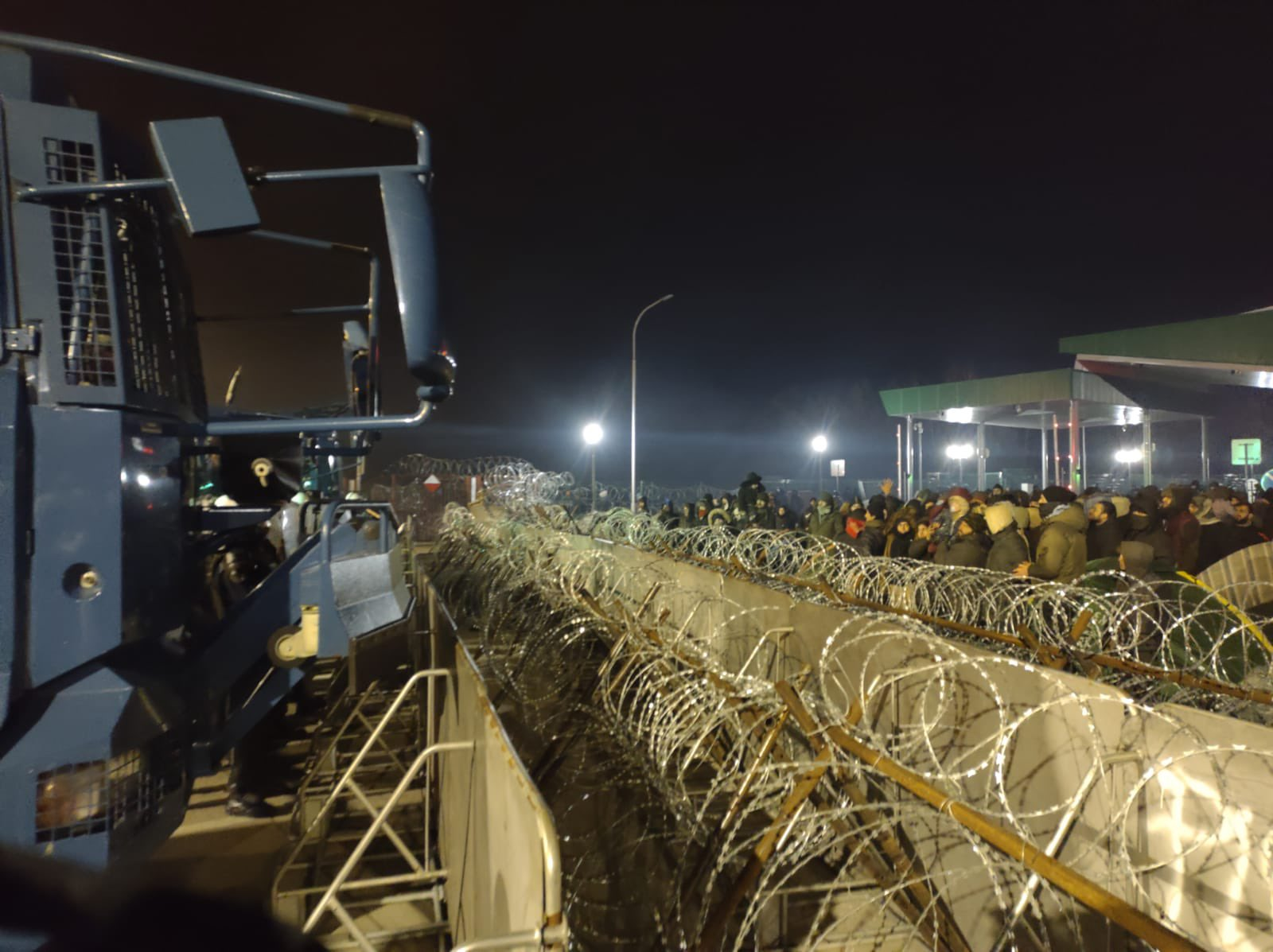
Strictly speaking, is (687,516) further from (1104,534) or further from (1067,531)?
(1067,531)

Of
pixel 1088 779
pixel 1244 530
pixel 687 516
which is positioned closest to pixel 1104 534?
pixel 1244 530

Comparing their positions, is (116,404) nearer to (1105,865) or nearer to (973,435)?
(1105,865)

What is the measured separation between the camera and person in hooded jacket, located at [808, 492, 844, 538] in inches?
441

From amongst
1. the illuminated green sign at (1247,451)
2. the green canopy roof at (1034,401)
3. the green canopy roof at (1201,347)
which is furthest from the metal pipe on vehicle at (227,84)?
the illuminated green sign at (1247,451)

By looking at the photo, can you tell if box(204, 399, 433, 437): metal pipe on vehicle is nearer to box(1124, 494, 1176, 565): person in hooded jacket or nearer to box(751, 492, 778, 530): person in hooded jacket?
box(1124, 494, 1176, 565): person in hooded jacket

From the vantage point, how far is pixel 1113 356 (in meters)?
16.8

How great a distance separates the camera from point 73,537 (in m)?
2.53

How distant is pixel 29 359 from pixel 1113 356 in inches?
763

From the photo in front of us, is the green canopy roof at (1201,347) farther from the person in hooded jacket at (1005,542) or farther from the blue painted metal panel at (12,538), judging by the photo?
the blue painted metal panel at (12,538)

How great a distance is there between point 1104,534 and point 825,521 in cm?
423

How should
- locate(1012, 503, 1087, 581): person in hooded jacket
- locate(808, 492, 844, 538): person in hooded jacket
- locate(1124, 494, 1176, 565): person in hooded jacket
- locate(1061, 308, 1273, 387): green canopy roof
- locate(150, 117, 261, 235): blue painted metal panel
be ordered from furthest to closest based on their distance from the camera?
locate(1061, 308, 1273, 387): green canopy roof
locate(808, 492, 844, 538): person in hooded jacket
locate(1124, 494, 1176, 565): person in hooded jacket
locate(1012, 503, 1087, 581): person in hooded jacket
locate(150, 117, 261, 235): blue painted metal panel

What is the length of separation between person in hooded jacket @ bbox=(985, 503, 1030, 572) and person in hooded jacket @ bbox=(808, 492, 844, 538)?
3.53 meters

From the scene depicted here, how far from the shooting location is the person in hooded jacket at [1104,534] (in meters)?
7.85

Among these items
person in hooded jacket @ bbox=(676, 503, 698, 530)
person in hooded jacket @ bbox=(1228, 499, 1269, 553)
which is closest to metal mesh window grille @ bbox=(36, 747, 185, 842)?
person in hooded jacket @ bbox=(1228, 499, 1269, 553)
